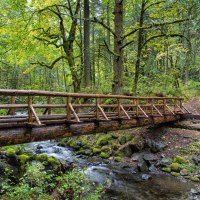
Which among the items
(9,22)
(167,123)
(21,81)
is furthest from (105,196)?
(21,81)

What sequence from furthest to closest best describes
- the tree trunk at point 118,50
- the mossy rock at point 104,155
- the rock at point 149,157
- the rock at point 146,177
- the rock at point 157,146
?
the tree trunk at point 118,50
the mossy rock at point 104,155
the rock at point 157,146
the rock at point 149,157
the rock at point 146,177

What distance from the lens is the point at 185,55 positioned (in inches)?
947

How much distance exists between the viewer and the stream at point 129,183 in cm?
905

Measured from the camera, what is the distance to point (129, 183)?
1034 cm

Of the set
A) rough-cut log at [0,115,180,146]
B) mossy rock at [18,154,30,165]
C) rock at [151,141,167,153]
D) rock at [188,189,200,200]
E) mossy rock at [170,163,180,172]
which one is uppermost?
rough-cut log at [0,115,180,146]

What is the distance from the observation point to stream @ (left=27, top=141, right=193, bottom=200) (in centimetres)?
905

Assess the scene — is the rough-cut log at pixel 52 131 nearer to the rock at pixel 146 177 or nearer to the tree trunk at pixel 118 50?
the rock at pixel 146 177

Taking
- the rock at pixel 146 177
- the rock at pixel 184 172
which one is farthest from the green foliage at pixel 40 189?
the rock at pixel 184 172

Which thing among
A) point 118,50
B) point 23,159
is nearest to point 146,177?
point 23,159

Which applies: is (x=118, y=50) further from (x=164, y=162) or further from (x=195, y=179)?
(x=195, y=179)

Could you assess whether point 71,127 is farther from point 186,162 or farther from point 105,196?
point 186,162

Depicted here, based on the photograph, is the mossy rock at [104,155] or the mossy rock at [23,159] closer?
the mossy rock at [23,159]

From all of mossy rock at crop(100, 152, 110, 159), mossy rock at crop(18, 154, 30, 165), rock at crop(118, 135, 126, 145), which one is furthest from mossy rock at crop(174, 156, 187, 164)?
mossy rock at crop(18, 154, 30, 165)

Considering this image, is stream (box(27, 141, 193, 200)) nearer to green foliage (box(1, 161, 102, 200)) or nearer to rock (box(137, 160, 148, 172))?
rock (box(137, 160, 148, 172))
